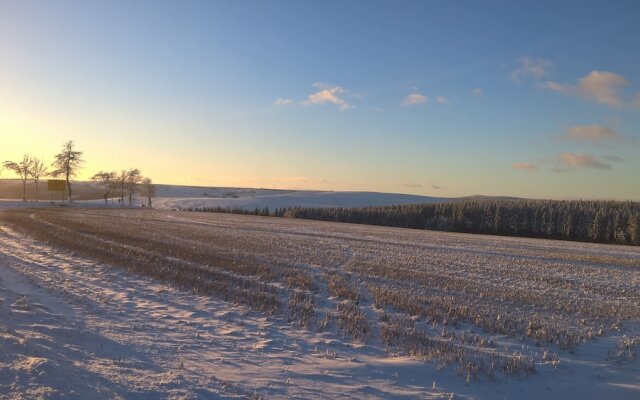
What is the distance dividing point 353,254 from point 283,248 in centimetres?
394

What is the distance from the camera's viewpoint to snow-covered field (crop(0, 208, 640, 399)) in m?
7.06

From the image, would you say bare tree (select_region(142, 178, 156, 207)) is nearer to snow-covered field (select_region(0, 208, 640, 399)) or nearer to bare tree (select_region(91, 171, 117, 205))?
bare tree (select_region(91, 171, 117, 205))

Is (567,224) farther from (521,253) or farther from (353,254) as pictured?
(353,254)

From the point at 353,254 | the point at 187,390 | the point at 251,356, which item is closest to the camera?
the point at 187,390

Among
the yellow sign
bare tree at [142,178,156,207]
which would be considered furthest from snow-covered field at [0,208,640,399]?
bare tree at [142,178,156,207]

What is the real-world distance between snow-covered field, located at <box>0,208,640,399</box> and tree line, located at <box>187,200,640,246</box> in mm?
74738

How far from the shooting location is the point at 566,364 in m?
8.68

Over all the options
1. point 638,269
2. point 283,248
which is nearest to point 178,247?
point 283,248

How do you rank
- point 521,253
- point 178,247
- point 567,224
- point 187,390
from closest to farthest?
point 187,390
point 178,247
point 521,253
point 567,224

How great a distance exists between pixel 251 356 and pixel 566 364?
570cm

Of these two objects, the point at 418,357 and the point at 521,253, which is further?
the point at 521,253

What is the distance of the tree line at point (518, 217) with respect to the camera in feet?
276

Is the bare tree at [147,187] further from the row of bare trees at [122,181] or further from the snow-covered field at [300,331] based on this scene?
the snow-covered field at [300,331]

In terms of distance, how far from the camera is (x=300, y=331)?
10109 mm
